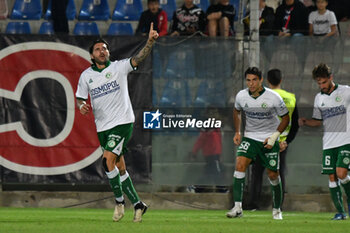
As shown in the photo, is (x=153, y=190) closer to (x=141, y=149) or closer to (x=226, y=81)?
(x=141, y=149)

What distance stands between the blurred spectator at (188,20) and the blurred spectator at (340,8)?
282 centimetres

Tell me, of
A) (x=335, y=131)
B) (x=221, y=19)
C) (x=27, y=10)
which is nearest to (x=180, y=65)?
(x=221, y=19)

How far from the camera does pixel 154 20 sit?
16578 mm

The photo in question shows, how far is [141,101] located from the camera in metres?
14.6

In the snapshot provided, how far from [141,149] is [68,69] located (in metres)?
1.78

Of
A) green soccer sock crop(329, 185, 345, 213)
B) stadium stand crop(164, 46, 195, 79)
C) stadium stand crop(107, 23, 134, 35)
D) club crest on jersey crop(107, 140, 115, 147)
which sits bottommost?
green soccer sock crop(329, 185, 345, 213)

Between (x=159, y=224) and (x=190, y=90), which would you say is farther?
(x=190, y=90)

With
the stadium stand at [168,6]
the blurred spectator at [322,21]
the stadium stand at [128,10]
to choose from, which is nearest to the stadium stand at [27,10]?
the stadium stand at [128,10]

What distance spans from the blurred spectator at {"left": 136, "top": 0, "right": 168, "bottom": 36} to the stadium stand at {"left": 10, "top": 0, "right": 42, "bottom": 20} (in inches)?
124

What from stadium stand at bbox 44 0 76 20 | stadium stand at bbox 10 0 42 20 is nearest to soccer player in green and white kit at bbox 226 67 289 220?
stadium stand at bbox 44 0 76 20

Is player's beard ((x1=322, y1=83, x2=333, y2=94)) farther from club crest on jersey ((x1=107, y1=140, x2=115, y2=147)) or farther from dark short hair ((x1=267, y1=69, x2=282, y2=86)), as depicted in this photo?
club crest on jersey ((x1=107, y1=140, x2=115, y2=147))

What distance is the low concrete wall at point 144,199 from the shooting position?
14.6m

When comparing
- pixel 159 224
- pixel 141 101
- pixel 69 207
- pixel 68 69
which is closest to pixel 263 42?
pixel 141 101

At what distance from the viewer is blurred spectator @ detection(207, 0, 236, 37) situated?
50.8 feet
